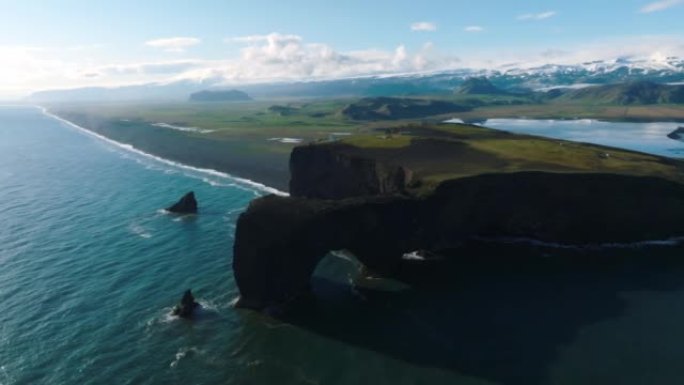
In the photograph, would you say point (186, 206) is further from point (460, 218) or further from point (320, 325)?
point (320, 325)

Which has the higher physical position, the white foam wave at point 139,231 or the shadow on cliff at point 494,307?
the white foam wave at point 139,231

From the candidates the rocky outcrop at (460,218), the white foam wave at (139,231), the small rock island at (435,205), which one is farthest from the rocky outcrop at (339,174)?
the white foam wave at (139,231)

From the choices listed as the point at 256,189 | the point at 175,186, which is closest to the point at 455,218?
the point at 256,189

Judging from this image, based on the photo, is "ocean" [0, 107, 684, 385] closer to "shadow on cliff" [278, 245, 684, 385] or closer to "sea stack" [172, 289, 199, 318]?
"shadow on cliff" [278, 245, 684, 385]

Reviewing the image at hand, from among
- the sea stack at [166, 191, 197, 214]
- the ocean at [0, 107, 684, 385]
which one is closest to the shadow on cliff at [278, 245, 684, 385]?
the ocean at [0, 107, 684, 385]

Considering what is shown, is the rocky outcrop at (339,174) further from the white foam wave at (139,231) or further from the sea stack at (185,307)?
the sea stack at (185,307)
